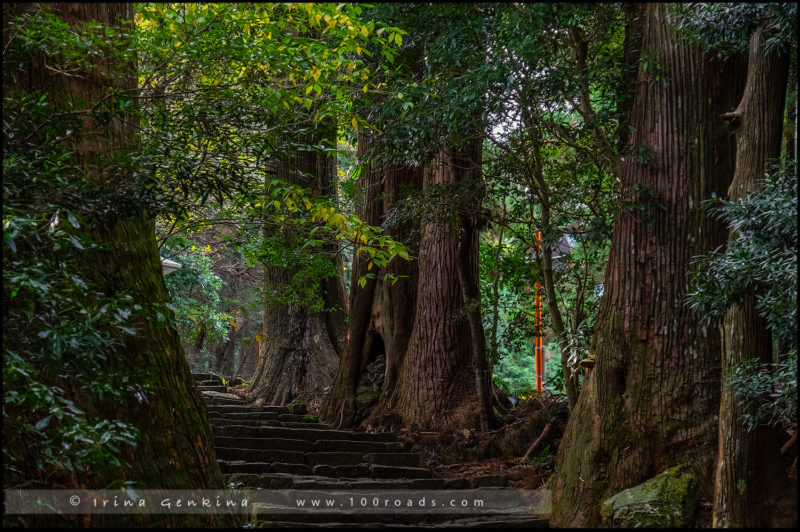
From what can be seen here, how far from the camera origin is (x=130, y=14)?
5891 millimetres

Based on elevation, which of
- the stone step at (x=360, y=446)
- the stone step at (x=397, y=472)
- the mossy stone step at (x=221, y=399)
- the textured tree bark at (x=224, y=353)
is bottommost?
the stone step at (x=397, y=472)

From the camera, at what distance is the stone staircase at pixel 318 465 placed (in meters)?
5.90

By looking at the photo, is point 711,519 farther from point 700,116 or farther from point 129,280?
point 129,280

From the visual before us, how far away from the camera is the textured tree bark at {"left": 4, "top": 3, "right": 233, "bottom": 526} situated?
4.64 meters

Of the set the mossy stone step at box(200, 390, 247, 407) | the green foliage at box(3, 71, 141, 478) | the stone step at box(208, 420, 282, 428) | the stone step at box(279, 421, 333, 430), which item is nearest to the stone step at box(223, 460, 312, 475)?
the stone step at box(208, 420, 282, 428)

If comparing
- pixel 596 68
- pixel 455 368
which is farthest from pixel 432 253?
pixel 596 68

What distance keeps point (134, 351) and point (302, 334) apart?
8.12 metres

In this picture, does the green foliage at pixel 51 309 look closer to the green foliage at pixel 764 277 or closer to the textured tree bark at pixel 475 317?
the green foliage at pixel 764 277

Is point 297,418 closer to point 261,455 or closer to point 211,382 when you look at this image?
point 261,455

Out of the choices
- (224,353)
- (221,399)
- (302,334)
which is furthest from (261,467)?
(224,353)

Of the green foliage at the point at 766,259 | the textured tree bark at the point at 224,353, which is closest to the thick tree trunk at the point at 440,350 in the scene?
the green foliage at the point at 766,259

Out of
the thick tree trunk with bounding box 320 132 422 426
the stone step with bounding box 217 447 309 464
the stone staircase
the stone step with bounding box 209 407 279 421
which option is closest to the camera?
the stone staircase

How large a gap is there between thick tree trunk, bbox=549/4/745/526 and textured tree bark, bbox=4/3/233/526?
315cm

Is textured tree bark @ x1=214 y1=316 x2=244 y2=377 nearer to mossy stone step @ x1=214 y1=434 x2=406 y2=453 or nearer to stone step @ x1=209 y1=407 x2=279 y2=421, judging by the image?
stone step @ x1=209 y1=407 x2=279 y2=421
